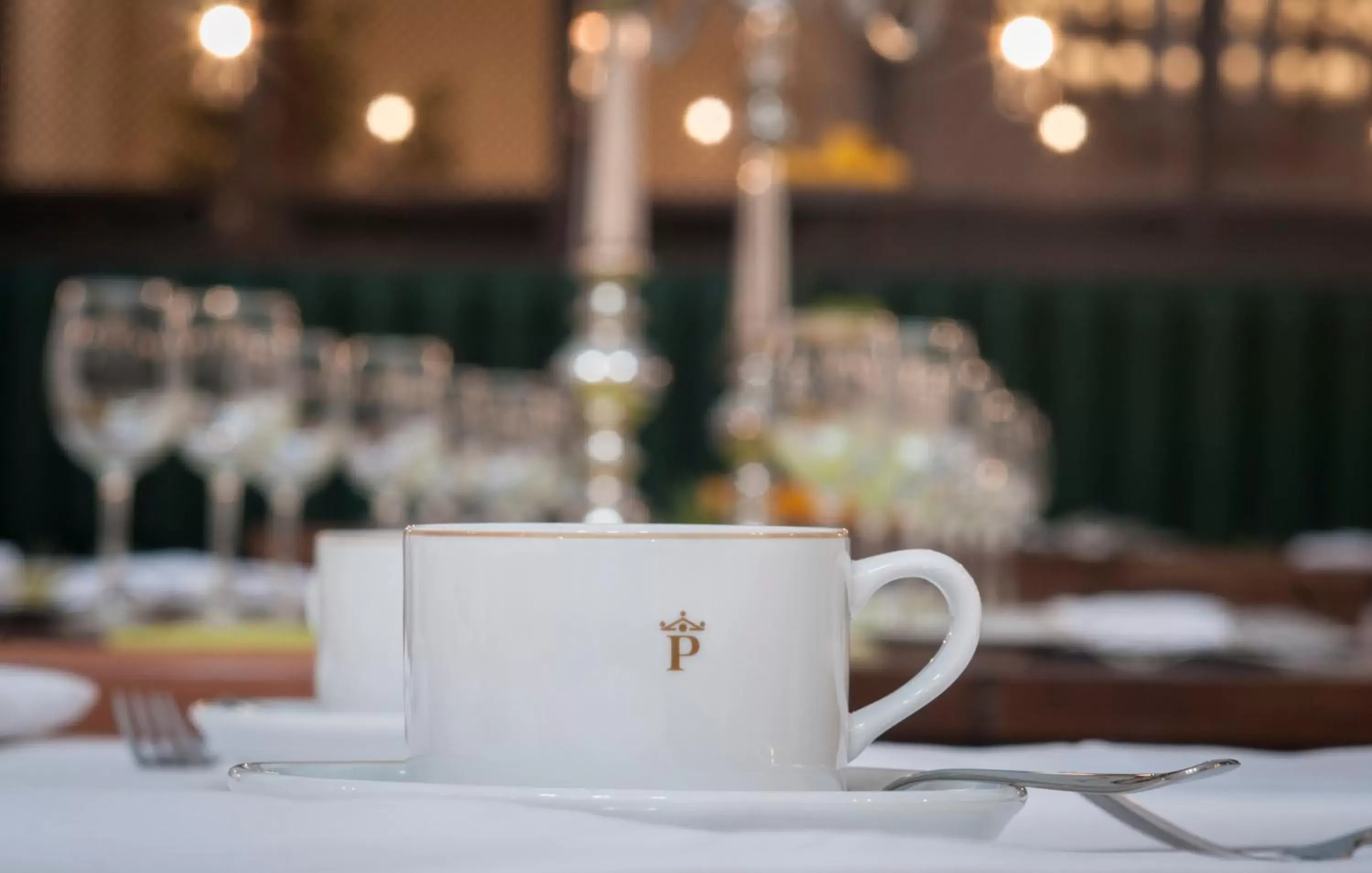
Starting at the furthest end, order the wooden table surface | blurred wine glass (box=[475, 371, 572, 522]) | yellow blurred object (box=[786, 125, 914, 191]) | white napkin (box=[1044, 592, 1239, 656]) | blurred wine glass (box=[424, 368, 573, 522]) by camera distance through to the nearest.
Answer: yellow blurred object (box=[786, 125, 914, 191]) → blurred wine glass (box=[475, 371, 572, 522]) → blurred wine glass (box=[424, 368, 573, 522]) → white napkin (box=[1044, 592, 1239, 656]) → the wooden table surface

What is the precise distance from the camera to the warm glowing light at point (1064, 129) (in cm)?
439

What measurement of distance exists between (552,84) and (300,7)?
2.10 feet

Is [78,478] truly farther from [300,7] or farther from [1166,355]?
[1166,355]

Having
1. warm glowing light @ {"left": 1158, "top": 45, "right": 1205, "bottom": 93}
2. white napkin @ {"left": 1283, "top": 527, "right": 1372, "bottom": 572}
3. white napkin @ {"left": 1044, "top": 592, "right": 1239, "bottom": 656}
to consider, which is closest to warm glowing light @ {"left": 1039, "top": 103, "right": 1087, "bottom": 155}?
warm glowing light @ {"left": 1158, "top": 45, "right": 1205, "bottom": 93}

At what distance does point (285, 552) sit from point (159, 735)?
188 centimetres

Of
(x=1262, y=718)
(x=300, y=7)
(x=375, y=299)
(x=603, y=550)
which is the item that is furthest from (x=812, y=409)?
(x=300, y=7)

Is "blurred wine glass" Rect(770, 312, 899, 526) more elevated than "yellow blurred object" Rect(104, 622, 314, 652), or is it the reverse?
"blurred wine glass" Rect(770, 312, 899, 526)

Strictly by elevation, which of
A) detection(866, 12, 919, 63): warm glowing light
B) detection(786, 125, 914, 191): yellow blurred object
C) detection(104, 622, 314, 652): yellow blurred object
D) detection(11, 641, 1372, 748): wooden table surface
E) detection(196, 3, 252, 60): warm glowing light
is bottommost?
detection(11, 641, 1372, 748): wooden table surface

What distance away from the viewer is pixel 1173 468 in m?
4.35

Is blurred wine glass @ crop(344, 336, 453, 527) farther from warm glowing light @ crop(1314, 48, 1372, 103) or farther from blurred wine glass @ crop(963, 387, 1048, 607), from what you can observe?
warm glowing light @ crop(1314, 48, 1372, 103)

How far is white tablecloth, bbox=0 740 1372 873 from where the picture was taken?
0.27 metres

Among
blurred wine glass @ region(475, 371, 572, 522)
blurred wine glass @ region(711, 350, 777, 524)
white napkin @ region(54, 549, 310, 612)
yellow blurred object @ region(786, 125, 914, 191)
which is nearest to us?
white napkin @ region(54, 549, 310, 612)

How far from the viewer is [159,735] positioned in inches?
19.3

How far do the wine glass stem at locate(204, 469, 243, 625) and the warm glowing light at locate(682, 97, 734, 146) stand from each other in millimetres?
3048
